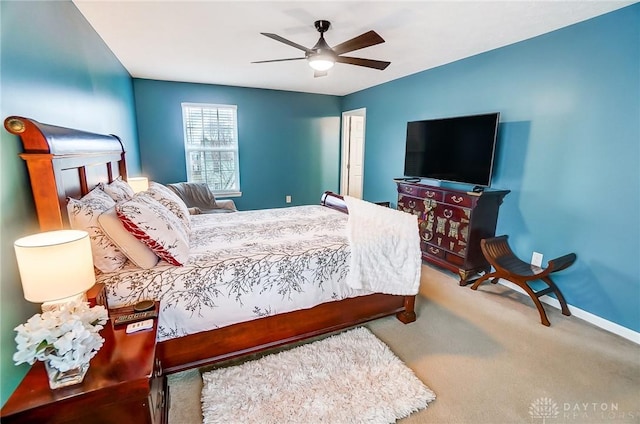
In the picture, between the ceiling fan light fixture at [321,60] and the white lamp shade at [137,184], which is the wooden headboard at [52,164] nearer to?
the white lamp shade at [137,184]

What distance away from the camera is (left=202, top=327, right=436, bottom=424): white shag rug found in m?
1.53

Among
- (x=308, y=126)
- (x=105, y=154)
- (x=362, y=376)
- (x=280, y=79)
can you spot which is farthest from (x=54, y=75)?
(x=308, y=126)

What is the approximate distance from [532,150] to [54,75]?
147 inches

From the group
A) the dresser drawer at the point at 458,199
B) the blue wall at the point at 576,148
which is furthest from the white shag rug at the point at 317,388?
the blue wall at the point at 576,148

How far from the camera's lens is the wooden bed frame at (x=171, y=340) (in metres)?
1.27

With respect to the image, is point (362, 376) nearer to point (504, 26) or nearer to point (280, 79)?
point (504, 26)

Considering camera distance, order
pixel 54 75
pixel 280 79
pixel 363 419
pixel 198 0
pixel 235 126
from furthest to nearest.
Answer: pixel 235 126
pixel 280 79
pixel 198 0
pixel 54 75
pixel 363 419

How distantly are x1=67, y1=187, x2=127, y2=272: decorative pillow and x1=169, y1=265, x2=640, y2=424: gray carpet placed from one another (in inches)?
31.7

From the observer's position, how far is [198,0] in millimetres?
2057

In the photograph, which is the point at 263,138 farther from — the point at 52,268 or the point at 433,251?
the point at 52,268

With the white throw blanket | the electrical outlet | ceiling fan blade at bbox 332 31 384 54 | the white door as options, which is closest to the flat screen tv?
the electrical outlet

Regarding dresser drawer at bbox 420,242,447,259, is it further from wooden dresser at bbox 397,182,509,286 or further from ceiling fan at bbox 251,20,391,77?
ceiling fan at bbox 251,20,391,77

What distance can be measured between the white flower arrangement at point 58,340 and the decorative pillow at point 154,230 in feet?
1.99

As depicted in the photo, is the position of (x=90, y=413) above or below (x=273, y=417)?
above
